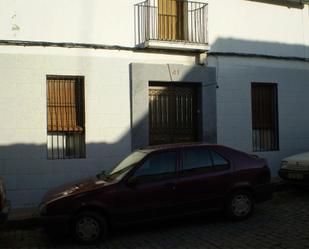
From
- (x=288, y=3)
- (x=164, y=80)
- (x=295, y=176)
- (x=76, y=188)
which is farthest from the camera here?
(x=288, y=3)

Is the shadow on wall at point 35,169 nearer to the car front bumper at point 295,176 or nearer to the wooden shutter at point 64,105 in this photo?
the wooden shutter at point 64,105

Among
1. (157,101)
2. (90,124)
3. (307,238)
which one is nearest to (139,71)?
(157,101)

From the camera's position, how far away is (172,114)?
12664 millimetres

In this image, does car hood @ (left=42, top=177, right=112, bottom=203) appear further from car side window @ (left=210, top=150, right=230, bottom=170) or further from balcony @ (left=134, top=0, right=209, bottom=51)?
balcony @ (left=134, top=0, right=209, bottom=51)

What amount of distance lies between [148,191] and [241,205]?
188 cm

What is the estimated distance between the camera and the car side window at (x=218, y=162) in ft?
30.0

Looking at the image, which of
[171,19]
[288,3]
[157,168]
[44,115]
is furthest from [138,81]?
[288,3]

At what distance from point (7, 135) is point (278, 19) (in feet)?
25.8

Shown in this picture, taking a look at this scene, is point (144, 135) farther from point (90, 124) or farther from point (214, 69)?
point (214, 69)

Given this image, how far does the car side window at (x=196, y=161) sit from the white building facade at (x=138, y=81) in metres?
3.00

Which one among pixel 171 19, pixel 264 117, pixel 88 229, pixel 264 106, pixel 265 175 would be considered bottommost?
pixel 88 229

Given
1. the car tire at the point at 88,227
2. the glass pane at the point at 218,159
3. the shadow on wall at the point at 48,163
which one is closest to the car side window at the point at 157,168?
the glass pane at the point at 218,159

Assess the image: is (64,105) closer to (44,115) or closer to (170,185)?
(44,115)

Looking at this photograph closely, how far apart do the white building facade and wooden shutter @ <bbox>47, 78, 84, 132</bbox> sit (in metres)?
0.02
